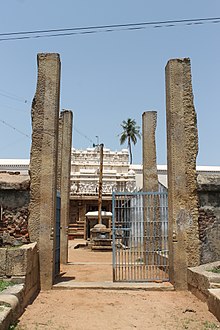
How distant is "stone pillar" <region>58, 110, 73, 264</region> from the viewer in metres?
13.0

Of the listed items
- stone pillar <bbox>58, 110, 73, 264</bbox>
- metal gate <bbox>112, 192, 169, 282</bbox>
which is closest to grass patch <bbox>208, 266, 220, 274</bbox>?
metal gate <bbox>112, 192, 169, 282</bbox>

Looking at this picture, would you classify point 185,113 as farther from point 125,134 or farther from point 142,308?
point 125,134

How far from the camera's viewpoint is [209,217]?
26.4 feet

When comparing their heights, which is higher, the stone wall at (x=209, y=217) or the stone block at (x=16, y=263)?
the stone wall at (x=209, y=217)

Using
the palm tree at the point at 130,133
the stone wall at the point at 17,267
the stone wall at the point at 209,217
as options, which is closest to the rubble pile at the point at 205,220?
the stone wall at the point at 209,217

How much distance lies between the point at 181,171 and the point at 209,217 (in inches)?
47.3

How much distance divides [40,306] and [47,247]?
5.45 feet

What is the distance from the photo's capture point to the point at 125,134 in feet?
171

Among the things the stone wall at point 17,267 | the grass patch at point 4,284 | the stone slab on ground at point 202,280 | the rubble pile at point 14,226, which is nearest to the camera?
the grass patch at point 4,284

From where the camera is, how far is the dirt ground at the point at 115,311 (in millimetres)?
5180

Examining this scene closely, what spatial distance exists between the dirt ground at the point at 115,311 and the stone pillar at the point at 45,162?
93 centimetres

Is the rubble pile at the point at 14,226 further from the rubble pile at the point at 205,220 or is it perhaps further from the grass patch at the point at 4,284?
the rubble pile at the point at 205,220

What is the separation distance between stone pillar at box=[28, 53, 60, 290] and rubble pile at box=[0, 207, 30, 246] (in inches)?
5.4

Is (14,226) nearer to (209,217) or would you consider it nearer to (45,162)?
(45,162)
